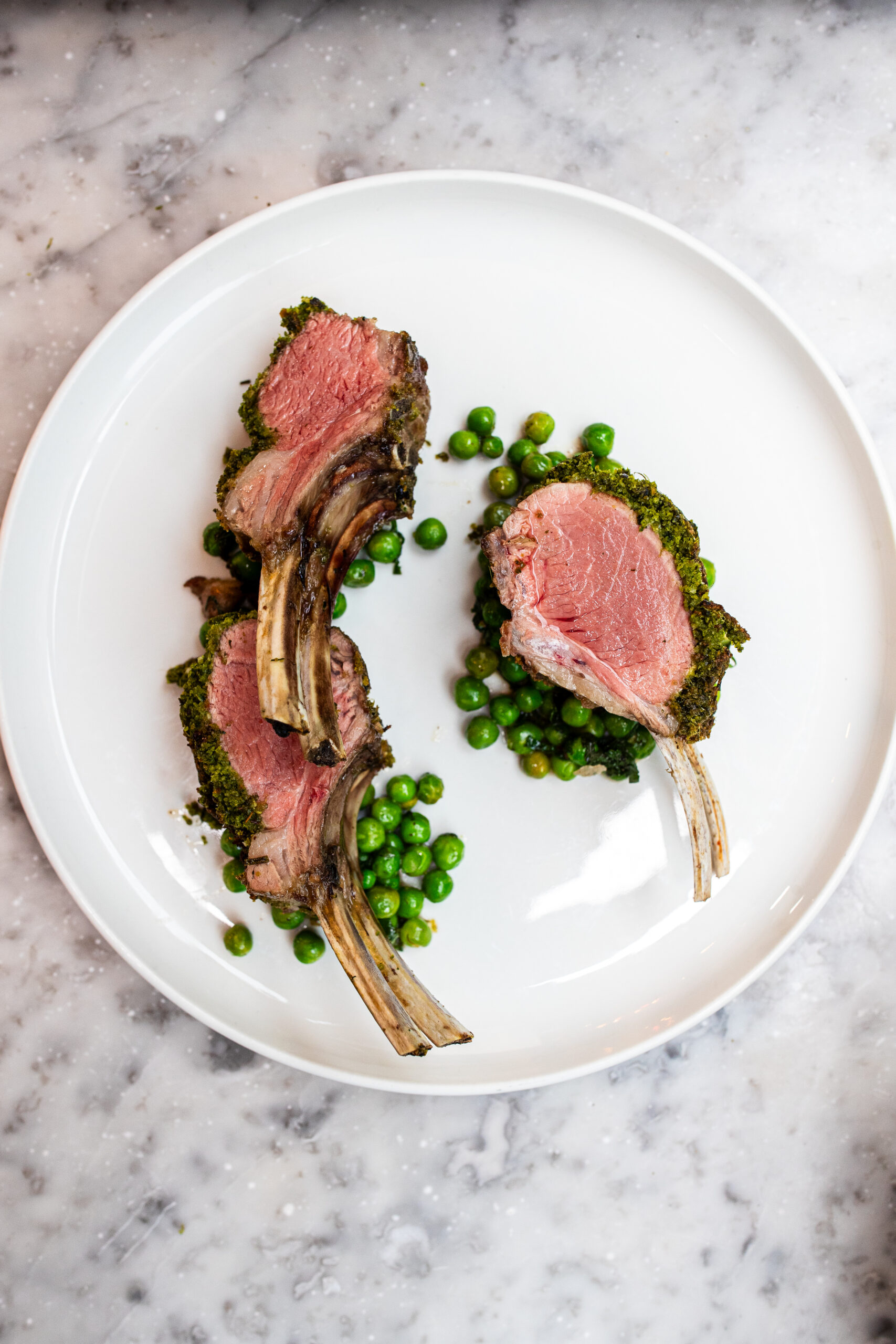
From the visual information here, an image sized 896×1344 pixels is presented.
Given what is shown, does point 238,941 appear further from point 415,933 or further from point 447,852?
point 447,852

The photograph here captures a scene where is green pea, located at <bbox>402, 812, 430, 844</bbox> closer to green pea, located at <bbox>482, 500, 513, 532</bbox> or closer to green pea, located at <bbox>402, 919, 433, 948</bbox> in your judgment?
green pea, located at <bbox>402, 919, 433, 948</bbox>

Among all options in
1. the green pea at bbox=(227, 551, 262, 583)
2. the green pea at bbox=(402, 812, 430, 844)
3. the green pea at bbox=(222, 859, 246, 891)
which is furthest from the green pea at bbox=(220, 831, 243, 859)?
the green pea at bbox=(227, 551, 262, 583)

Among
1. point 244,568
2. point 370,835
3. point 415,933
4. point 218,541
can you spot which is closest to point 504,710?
point 370,835

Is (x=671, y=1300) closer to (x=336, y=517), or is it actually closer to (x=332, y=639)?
(x=332, y=639)

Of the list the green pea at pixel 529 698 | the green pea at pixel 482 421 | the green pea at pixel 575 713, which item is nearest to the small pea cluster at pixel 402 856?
the green pea at pixel 529 698

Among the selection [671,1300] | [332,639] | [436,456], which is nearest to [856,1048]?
[671,1300]

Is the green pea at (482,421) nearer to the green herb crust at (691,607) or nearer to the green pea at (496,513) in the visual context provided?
the green pea at (496,513)

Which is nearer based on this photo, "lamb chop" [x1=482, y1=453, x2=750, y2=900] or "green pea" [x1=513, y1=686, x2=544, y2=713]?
"lamb chop" [x1=482, y1=453, x2=750, y2=900]
